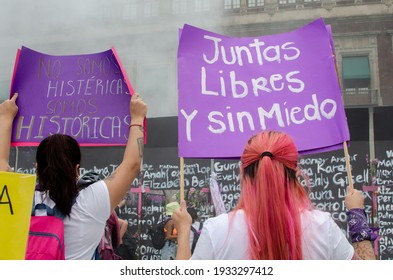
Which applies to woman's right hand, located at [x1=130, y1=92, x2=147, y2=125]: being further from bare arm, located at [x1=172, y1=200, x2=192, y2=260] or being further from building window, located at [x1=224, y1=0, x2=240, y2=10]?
building window, located at [x1=224, y1=0, x2=240, y2=10]

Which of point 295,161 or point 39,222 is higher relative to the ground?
point 295,161

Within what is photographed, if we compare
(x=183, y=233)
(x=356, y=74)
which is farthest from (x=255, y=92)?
(x=356, y=74)

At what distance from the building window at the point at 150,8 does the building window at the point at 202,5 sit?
0.62 metres

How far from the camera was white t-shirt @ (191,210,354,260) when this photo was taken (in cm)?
89

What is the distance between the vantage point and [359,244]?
1065 millimetres

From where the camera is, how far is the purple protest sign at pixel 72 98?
1700 millimetres

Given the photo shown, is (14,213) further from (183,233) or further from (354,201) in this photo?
(354,201)

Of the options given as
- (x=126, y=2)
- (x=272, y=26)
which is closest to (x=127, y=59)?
(x=126, y=2)

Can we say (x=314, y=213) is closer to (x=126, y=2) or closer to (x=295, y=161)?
(x=295, y=161)

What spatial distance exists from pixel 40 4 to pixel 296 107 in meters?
4.94

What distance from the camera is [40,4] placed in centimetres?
569

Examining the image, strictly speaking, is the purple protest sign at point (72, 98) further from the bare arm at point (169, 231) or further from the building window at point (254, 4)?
the building window at point (254, 4)

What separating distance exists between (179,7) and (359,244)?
21.5 feet

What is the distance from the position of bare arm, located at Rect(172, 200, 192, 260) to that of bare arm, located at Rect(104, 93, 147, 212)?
0.47ft
